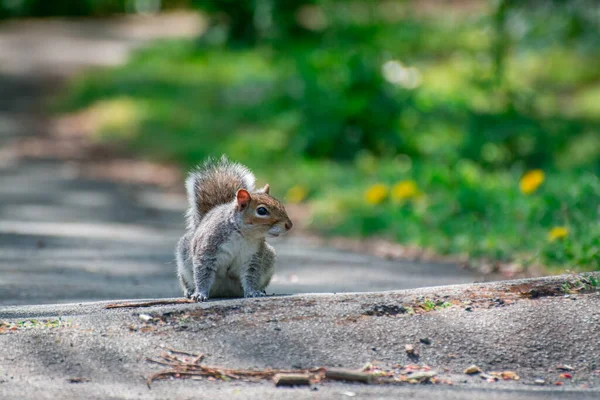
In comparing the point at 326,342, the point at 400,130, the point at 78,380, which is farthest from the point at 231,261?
the point at 400,130

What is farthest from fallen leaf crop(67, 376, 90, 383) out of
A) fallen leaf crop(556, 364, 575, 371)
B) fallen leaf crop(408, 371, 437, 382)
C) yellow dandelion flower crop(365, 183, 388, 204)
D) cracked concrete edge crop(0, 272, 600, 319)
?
yellow dandelion flower crop(365, 183, 388, 204)

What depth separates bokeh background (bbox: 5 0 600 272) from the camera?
26.6ft

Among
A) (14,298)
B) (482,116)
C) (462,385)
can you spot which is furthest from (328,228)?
(462,385)

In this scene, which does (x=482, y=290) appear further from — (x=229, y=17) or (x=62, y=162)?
(x=229, y=17)

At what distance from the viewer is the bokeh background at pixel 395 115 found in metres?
8.11

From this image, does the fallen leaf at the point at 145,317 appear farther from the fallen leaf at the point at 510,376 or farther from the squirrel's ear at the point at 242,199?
the fallen leaf at the point at 510,376

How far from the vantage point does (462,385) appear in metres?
3.89

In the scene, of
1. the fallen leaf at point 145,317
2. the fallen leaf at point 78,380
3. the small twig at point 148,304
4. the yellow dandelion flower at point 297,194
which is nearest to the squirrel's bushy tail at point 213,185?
the small twig at point 148,304

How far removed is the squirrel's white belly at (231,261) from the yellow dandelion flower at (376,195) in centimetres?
400

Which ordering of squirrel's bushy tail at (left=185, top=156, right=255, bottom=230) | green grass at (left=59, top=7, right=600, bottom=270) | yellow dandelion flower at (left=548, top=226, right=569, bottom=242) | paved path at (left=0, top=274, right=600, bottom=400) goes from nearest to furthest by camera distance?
paved path at (left=0, top=274, right=600, bottom=400) < squirrel's bushy tail at (left=185, top=156, right=255, bottom=230) < yellow dandelion flower at (left=548, top=226, right=569, bottom=242) < green grass at (left=59, top=7, right=600, bottom=270)

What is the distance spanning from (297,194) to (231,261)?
505cm

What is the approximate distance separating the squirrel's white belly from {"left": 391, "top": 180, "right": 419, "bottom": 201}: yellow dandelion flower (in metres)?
3.91

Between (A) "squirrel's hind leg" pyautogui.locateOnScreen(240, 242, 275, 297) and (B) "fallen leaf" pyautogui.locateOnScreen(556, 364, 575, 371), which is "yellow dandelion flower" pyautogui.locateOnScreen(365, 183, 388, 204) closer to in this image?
(A) "squirrel's hind leg" pyautogui.locateOnScreen(240, 242, 275, 297)

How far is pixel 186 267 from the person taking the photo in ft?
16.9
